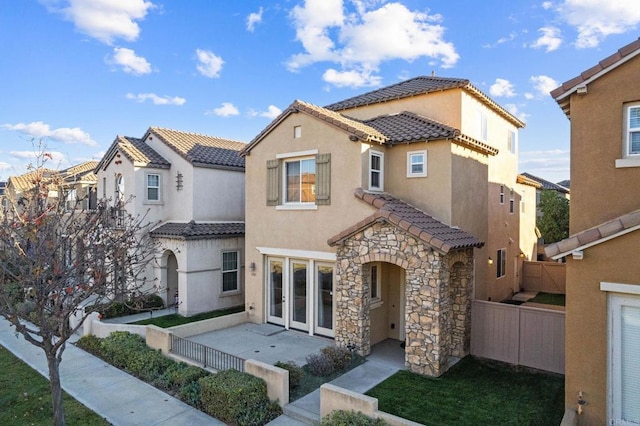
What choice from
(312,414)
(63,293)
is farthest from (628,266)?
(63,293)

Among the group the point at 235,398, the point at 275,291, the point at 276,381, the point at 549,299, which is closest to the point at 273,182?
the point at 275,291

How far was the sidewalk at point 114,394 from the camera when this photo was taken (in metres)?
8.98

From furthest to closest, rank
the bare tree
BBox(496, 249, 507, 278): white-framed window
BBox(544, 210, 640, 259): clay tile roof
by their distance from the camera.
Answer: BBox(496, 249, 507, 278): white-framed window
the bare tree
BBox(544, 210, 640, 259): clay tile roof

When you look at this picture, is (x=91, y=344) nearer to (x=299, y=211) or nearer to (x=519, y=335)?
(x=299, y=211)

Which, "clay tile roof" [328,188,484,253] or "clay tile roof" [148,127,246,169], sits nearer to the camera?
"clay tile roof" [328,188,484,253]

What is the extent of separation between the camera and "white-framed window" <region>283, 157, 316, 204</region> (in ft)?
48.3

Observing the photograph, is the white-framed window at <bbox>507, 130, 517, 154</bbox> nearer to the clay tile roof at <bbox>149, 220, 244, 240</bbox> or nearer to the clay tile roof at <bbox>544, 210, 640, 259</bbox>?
the clay tile roof at <bbox>544, 210, 640, 259</bbox>

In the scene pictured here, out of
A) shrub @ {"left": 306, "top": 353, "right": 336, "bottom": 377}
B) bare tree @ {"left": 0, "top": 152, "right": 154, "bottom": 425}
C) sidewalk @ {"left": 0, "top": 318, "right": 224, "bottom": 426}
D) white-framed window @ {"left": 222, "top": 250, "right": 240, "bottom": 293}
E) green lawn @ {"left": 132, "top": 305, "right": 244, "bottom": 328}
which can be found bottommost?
sidewalk @ {"left": 0, "top": 318, "right": 224, "bottom": 426}

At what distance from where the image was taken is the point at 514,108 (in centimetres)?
1989

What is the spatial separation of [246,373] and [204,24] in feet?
49.3

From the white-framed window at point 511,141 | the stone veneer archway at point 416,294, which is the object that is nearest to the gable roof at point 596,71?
the stone veneer archway at point 416,294

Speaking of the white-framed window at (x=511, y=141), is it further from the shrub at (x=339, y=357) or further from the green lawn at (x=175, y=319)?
the green lawn at (x=175, y=319)

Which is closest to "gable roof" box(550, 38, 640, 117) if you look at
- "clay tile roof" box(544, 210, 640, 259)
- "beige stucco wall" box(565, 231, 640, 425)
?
"clay tile roof" box(544, 210, 640, 259)

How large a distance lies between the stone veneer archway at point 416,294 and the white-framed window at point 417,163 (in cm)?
295
